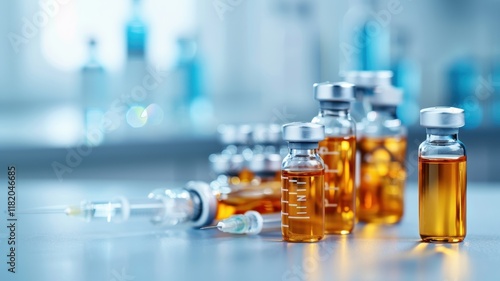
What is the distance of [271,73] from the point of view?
3.77m

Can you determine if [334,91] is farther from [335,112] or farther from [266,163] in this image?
[266,163]

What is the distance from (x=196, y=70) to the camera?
3.46 m

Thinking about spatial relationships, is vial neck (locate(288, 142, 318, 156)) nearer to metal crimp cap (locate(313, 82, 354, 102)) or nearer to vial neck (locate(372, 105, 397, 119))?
metal crimp cap (locate(313, 82, 354, 102))

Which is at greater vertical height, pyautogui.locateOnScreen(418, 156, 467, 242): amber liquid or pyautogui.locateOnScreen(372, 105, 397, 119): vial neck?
pyautogui.locateOnScreen(372, 105, 397, 119): vial neck

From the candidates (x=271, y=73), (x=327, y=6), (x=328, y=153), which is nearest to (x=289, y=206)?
(x=328, y=153)

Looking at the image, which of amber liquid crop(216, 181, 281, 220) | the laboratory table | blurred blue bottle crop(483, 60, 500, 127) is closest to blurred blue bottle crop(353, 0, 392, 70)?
blurred blue bottle crop(483, 60, 500, 127)

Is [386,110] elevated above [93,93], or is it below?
below

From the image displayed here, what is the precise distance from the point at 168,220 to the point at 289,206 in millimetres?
266

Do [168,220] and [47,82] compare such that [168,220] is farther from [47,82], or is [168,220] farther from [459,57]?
[459,57]

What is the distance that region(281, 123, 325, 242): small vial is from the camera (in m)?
1.50

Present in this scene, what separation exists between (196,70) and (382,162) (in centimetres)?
181

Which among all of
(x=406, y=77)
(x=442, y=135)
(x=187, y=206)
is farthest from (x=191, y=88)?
(x=442, y=135)

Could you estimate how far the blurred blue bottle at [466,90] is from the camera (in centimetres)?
384

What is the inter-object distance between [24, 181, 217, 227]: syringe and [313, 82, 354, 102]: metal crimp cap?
285mm
